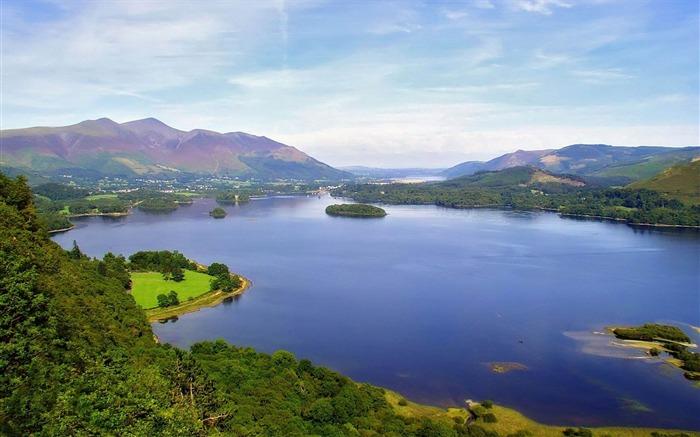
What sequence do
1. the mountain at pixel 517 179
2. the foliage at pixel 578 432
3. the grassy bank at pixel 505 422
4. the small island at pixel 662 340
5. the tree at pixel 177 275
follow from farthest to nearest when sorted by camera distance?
the mountain at pixel 517 179, the tree at pixel 177 275, the small island at pixel 662 340, the grassy bank at pixel 505 422, the foliage at pixel 578 432

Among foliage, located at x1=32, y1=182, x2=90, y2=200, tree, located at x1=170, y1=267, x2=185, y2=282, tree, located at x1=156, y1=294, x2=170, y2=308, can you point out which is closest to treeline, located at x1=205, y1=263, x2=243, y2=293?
tree, located at x1=170, y1=267, x2=185, y2=282

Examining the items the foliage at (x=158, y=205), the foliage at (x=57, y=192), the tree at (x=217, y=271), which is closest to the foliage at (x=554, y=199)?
the foliage at (x=158, y=205)

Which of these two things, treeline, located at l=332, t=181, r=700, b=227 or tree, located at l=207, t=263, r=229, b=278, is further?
treeline, located at l=332, t=181, r=700, b=227

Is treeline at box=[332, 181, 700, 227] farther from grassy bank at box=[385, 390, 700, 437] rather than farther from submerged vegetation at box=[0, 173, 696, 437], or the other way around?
submerged vegetation at box=[0, 173, 696, 437]

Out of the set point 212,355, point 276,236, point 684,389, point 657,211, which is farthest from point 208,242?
point 657,211

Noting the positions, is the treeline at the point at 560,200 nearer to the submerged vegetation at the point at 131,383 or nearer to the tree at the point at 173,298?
the submerged vegetation at the point at 131,383

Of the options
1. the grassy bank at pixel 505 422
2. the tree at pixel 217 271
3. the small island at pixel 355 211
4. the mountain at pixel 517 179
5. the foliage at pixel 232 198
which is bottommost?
the grassy bank at pixel 505 422

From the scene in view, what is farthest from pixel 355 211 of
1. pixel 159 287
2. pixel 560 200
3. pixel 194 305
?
pixel 194 305
